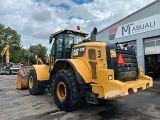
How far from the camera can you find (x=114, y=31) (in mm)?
22172

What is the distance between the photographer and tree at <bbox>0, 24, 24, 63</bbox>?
2367 inches

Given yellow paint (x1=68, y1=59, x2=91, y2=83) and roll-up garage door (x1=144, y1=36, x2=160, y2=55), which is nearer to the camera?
yellow paint (x1=68, y1=59, x2=91, y2=83)

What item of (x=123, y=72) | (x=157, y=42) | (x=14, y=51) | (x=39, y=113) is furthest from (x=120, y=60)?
(x=14, y=51)

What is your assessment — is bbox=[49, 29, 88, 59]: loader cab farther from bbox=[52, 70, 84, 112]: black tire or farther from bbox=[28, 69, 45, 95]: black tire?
bbox=[28, 69, 45, 95]: black tire

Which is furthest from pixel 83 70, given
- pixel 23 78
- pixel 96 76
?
pixel 23 78

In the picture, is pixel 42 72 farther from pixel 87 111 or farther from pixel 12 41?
pixel 12 41

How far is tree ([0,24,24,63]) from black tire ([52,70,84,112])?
55297 mm

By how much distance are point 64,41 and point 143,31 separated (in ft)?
40.5

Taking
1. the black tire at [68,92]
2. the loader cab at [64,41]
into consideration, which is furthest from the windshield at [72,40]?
the black tire at [68,92]

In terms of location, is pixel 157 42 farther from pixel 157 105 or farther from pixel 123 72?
pixel 123 72

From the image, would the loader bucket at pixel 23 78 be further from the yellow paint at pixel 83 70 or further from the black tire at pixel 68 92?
the yellow paint at pixel 83 70

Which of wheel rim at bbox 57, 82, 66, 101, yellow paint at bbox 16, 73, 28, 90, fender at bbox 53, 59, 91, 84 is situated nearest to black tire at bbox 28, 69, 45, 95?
yellow paint at bbox 16, 73, 28, 90

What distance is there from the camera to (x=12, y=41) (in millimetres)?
61656

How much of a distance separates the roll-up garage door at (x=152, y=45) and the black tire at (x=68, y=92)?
1300 centimetres
